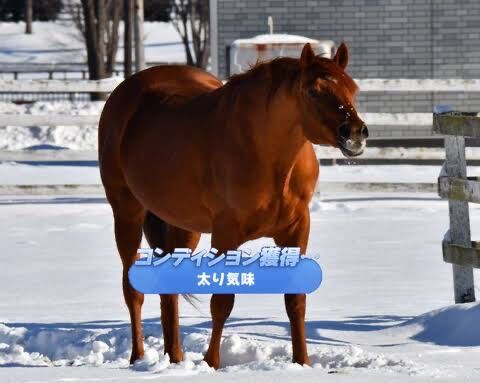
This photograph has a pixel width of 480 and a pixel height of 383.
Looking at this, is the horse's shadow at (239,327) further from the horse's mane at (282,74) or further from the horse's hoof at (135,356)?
the horse's mane at (282,74)

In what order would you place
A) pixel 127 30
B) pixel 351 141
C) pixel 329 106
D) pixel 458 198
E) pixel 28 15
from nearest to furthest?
pixel 351 141 → pixel 329 106 → pixel 458 198 → pixel 127 30 → pixel 28 15

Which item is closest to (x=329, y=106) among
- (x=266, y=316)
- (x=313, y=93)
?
(x=313, y=93)

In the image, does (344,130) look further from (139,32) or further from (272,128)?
(139,32)

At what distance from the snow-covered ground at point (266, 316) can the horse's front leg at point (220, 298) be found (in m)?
0.19

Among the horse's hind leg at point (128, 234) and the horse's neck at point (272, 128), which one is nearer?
the horse's neck at point (272, 128)

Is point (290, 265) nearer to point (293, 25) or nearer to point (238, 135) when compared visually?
point (238, 135)

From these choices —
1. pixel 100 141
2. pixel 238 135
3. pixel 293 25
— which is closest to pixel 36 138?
pixel 293 25

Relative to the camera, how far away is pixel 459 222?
8070mm

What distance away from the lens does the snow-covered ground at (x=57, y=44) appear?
204 feet

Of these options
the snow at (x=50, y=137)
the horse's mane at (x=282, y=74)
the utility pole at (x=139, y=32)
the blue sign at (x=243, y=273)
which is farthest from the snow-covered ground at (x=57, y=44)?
the blue sign at (x=243, y=273)

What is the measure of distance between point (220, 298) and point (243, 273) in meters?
0.31

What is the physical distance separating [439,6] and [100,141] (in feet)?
60.2

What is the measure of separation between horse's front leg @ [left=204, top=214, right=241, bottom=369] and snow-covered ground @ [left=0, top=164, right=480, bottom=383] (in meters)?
0.19

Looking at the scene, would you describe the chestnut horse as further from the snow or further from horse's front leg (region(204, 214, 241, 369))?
the snow
